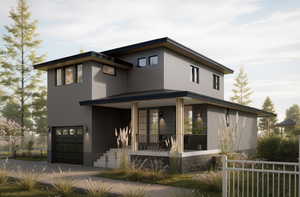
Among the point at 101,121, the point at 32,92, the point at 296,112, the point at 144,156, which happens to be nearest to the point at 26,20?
the point at 32,92

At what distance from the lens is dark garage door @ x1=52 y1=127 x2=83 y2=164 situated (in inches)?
569

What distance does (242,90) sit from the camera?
113 feet

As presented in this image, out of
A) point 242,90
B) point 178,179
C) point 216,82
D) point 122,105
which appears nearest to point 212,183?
point 178,179

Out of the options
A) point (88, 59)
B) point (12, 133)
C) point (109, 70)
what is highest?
point (88, 59)

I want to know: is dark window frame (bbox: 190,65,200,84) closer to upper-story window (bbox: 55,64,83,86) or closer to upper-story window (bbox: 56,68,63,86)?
upper-story window (bbox: 55,64,83,86)

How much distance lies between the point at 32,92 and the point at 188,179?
1730cm

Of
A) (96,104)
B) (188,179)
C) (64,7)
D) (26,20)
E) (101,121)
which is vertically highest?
(26,20)

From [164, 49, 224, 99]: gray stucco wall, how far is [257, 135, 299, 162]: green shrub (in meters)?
5.55

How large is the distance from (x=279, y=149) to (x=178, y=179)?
5904mm

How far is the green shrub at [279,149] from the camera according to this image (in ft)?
40.1

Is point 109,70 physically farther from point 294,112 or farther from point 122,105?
point 294,112

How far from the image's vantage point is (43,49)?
75.2 ft

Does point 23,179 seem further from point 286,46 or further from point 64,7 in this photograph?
point 286,46

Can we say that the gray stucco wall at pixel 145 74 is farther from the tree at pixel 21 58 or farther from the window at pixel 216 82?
the tree at pixel 21 58
